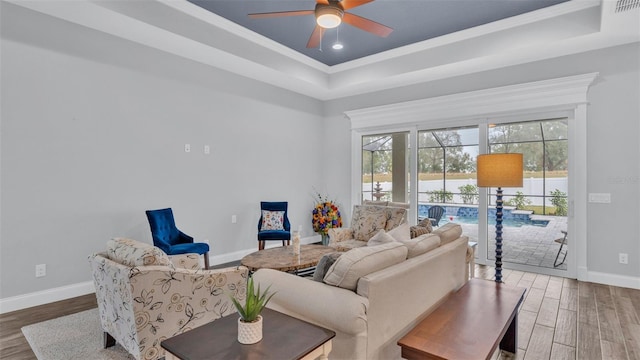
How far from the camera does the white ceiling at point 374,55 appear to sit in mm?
3598

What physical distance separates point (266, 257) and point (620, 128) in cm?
457

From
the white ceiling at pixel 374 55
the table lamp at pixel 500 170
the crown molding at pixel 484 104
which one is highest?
the white ceiling at pixel 374 55

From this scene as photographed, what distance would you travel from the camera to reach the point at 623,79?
4.11m

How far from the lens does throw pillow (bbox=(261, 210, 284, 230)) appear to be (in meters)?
5.24

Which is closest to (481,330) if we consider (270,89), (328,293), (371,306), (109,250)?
(371,306)

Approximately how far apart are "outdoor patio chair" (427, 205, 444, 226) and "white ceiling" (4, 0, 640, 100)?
2145 mm

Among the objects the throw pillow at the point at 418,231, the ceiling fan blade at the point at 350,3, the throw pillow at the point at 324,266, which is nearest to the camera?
the throw pillow at the point at 324,266

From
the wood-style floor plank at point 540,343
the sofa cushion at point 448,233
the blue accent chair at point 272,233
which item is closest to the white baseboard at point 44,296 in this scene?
the blue accent chair at point 272,233

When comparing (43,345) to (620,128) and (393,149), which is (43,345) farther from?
(620,128)

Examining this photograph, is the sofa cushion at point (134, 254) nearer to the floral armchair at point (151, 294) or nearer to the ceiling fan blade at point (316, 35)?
the floral armchair at point (151, 294)

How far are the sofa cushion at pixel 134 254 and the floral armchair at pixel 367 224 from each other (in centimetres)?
259

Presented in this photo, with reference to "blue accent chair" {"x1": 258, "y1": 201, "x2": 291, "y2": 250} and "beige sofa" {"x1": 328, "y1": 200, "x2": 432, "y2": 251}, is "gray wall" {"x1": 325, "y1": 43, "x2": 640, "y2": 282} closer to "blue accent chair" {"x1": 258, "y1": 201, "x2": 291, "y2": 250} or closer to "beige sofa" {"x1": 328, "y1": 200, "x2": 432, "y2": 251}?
"beige sofa" {"x1": 328, "y1": 200, "x2": 432, "y2": 251}

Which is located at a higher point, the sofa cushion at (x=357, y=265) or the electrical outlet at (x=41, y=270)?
the sofa cushion at (x=357, y=265)

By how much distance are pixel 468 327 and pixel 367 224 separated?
2809mm
